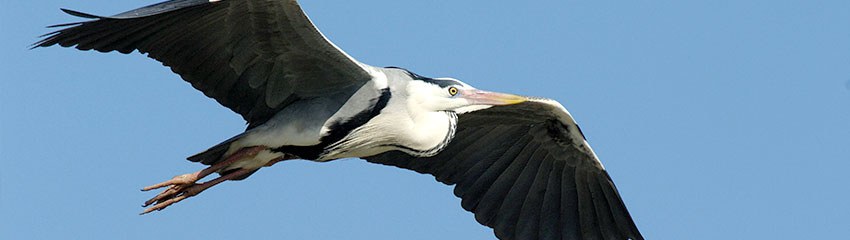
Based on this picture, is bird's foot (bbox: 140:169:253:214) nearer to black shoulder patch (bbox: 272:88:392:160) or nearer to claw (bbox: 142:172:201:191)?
claw (bbox: 142:172:201:191)

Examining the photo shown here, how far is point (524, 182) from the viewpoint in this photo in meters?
10.2

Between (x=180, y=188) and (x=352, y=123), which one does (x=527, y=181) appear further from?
(x=180, y=188)

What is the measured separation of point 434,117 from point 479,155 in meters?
1.42

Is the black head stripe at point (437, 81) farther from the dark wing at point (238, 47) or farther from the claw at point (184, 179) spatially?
the claw at point (184, 179)

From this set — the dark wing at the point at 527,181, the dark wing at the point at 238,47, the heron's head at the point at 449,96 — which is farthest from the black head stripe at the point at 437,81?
the dark wing at the point at 527,181

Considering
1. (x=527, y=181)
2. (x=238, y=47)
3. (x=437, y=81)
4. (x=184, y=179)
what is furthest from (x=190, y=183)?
(x=527, y=181)

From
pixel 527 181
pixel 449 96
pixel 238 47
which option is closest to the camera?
pixel 238 47

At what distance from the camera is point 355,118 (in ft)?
28.7

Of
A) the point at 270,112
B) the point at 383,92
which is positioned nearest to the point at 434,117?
the point at 383,92

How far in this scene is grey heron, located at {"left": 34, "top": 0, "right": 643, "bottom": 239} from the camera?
8.16 m

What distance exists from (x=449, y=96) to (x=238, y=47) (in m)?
1.48

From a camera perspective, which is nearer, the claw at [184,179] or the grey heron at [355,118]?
the grey heron at [355,118]

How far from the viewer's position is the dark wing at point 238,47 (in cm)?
799

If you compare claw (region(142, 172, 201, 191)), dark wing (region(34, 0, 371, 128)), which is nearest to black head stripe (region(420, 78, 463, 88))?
dark wing (region(34, 0, 371, 128))
